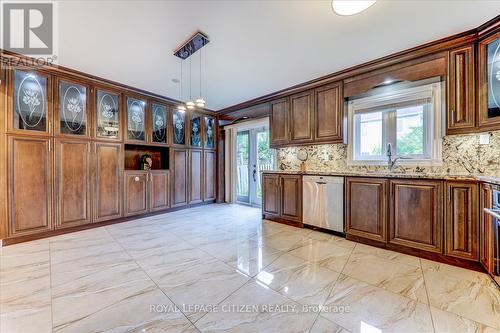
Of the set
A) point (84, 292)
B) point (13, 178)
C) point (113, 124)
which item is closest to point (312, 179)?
point (84, 292)

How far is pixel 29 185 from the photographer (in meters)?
2.97

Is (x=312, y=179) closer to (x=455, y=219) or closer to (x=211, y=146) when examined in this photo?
(x=455, y=219)

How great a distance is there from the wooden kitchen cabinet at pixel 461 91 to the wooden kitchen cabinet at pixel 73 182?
5.25m

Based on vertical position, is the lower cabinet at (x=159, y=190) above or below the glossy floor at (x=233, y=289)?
above

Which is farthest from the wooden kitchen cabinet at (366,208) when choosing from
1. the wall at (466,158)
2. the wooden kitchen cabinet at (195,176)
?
the wooden kitchen cabinet at (195,176)

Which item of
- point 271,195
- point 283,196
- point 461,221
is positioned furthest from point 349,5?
point 271,195

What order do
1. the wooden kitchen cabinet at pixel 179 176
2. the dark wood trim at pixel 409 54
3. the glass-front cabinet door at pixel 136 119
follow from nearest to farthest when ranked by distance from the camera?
the dark wood trim at pixel 409 54 → the glass-front cabinet door at pixel 136 119 → the wooden kitchen cabinet at pixel 179 176

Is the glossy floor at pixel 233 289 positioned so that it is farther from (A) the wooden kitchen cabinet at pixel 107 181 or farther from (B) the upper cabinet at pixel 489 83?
(B) the upper cabinet at pixel 489 83

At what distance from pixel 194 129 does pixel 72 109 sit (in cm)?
241

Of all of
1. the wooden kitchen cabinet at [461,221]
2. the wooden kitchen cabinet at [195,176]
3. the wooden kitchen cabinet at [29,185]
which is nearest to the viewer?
the wooden kitchen cabinet at [461,221]

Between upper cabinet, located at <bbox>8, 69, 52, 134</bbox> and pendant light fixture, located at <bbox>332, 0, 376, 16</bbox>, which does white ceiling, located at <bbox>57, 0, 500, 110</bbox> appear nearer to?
pendant light fixture, located at <bbox>332, 0, 376, 16</bbox>

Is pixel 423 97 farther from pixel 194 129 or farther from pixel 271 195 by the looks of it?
pixel 194 129

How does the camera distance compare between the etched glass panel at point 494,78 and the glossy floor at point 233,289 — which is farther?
the etched glass panel at point 494,78

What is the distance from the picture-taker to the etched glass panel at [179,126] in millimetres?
4879
